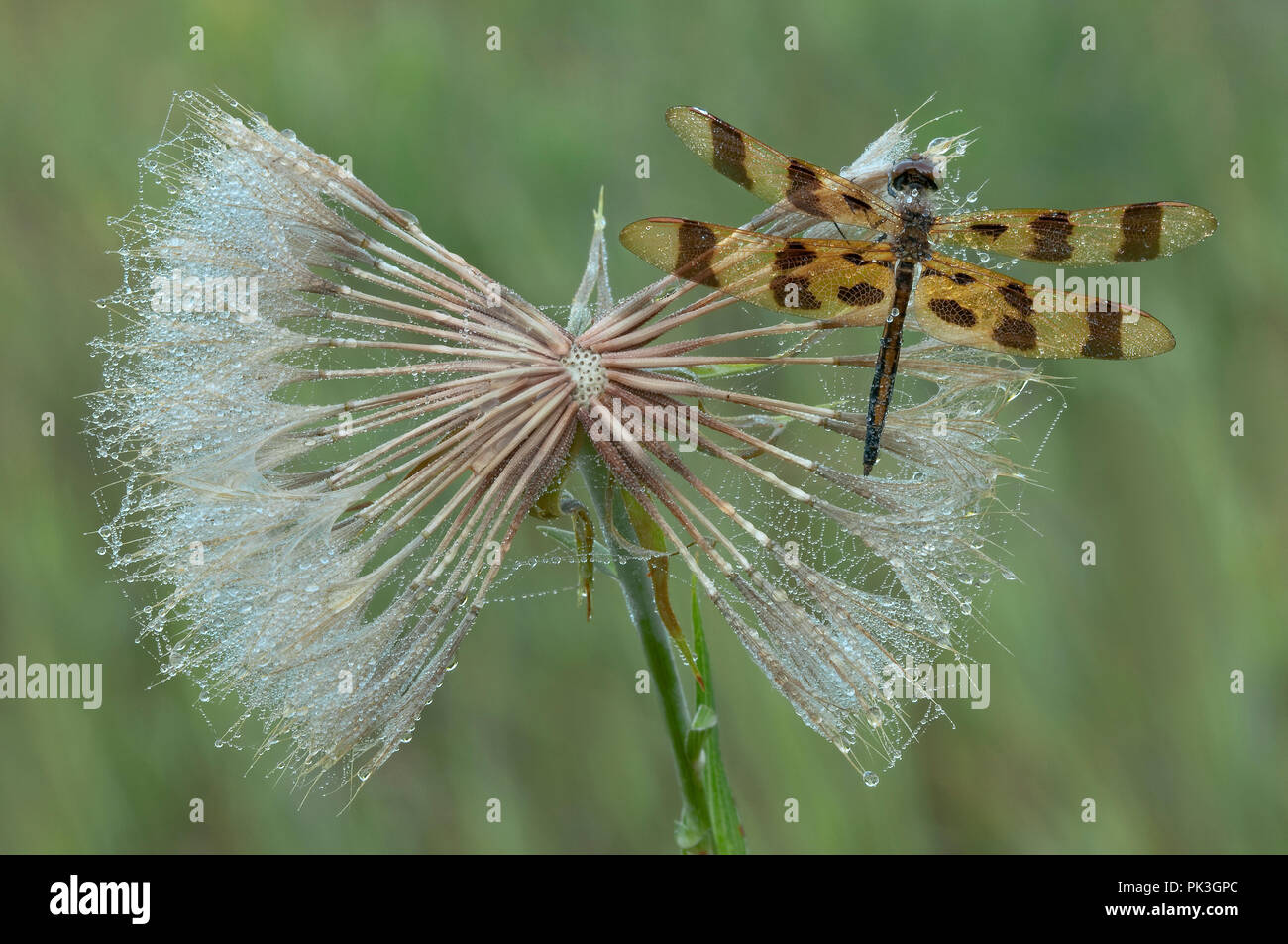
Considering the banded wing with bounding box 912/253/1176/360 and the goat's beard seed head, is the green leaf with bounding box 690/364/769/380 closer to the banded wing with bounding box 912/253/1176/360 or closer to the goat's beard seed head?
the goat's beard seed head

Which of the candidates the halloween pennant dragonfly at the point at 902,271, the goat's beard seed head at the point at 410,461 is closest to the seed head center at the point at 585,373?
the goat's beard seed head at the point at 410,461

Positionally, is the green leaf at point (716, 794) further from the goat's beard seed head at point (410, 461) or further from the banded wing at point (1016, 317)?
the banded wing at point (1016, 317)

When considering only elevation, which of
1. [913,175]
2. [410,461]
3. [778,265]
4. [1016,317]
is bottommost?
[410,461]

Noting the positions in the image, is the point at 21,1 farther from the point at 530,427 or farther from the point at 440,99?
the point at 530,427

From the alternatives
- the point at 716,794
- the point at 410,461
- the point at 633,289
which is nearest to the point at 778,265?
the point at 410,461

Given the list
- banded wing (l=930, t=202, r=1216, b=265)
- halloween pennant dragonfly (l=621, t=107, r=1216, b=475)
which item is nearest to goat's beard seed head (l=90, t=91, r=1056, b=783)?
halloween pennant dragonfly (l=621, t=107, r=1216, b=475)

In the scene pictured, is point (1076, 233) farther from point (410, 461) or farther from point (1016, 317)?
point (410, 461)
